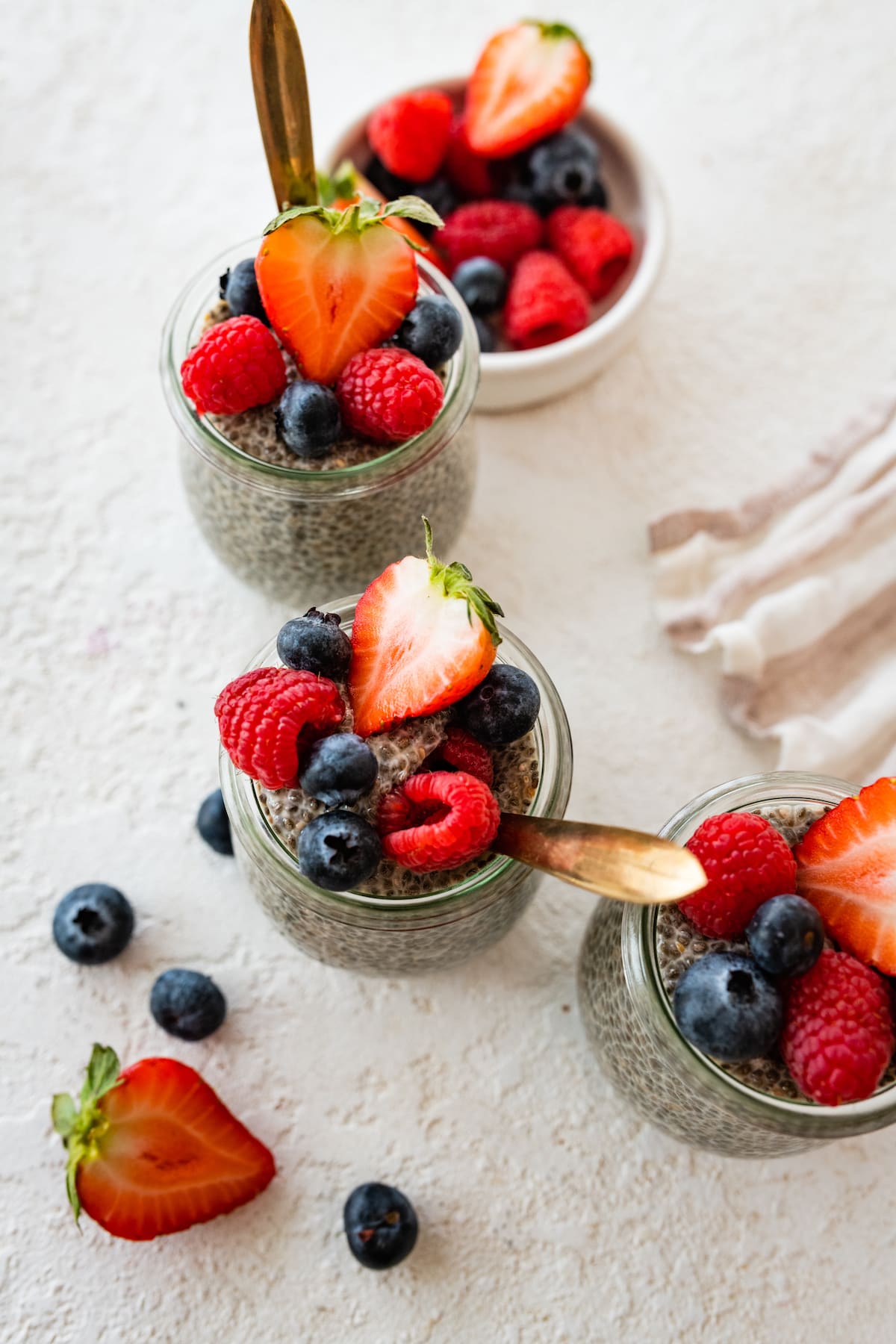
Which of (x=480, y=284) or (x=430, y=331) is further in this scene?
(x=480, y=284)

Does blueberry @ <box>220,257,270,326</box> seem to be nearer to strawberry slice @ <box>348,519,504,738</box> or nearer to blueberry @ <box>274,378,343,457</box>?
blueberry @ <box>274,378,343,457</box>

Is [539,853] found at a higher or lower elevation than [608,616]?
higher

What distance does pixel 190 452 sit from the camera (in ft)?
4.00

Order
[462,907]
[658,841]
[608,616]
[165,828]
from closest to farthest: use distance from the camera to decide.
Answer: [658,841] → [462,907] → [165,828] → [608,616]

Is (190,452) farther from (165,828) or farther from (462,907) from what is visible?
(462,907)

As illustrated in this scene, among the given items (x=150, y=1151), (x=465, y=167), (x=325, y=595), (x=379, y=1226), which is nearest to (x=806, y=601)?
(x=325, y=595)

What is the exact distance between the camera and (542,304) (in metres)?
1.38

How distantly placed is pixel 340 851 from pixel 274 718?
0.36 ft

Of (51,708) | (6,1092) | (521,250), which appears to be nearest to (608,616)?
(521,250)

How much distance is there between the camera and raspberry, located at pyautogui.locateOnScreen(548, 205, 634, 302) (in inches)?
55.7

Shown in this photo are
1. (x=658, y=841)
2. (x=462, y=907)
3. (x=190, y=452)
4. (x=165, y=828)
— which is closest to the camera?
(x=658, y=841)

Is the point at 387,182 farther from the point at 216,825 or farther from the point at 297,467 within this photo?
the point at 216,825

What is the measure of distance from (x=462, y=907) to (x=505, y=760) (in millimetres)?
128

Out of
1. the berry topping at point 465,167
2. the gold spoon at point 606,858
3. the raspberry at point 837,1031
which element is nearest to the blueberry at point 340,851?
the gold spoon at point 606,858
